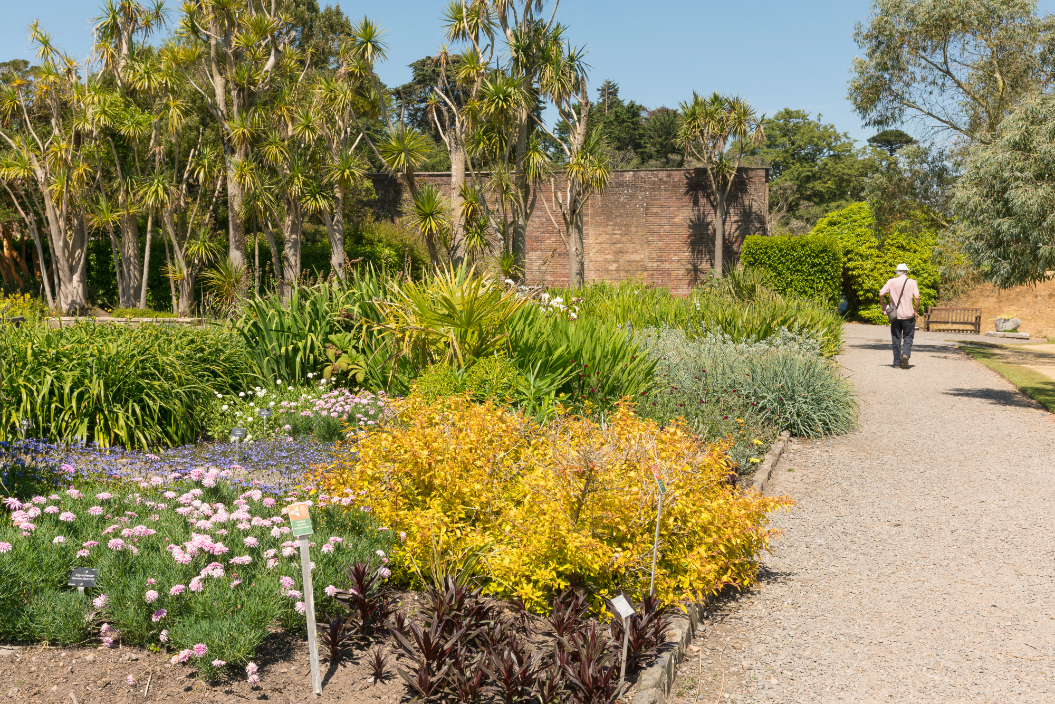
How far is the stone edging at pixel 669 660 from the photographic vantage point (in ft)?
8.99

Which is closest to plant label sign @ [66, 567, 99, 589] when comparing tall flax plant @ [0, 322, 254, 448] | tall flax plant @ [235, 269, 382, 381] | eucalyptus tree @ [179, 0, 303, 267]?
tall flax plant @ [0, 322, 254, 448]

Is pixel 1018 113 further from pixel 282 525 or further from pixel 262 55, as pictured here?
pixel 262 55

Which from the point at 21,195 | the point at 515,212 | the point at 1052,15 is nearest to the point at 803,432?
the point at 515,212

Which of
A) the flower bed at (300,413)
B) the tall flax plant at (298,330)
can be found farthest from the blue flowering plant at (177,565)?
the tall flax plant at (298,330)

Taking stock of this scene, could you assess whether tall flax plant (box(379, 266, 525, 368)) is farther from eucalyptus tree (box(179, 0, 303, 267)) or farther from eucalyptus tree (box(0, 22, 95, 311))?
eucalyptus tree (box(0, 22, 95, 311))

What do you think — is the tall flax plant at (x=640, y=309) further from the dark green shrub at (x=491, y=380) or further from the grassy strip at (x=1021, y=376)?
the grassy strip at (x=1021, y=376)

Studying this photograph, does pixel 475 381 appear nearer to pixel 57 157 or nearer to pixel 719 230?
pixel 57 157

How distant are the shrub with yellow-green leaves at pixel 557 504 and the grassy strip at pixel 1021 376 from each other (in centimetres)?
790

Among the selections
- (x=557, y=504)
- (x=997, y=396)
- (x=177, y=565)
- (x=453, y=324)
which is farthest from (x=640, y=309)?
(x=177, y=565)

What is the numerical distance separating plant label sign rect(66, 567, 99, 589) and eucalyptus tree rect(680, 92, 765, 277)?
761 inches

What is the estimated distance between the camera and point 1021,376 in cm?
1217

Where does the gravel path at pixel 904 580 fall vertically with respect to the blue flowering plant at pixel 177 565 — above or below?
below

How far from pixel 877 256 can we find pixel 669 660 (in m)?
23.5

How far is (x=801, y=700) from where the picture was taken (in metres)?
2.87
